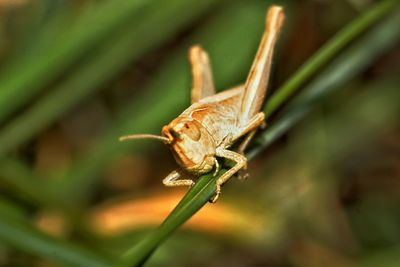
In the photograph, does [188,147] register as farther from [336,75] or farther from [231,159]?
[336,75]

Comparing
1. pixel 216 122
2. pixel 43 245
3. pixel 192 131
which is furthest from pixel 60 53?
pixel 192 131

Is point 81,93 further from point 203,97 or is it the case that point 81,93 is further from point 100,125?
point 203,97

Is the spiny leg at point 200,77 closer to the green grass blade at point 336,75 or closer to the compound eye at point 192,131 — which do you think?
the green grass blade at point 336,75

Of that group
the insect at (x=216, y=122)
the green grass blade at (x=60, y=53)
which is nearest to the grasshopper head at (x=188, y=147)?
the insect at (x=216, y=122)

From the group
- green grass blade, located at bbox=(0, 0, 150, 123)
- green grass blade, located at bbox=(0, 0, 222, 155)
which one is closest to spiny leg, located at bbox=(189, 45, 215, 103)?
green grass blade, located at bbox=(0, 0, 150, 123)

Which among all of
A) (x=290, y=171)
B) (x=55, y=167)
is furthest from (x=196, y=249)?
(x=55, y=167)

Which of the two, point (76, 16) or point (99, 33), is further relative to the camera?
point (76, 16)
